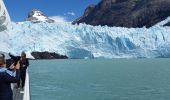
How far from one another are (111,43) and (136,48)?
508 cm

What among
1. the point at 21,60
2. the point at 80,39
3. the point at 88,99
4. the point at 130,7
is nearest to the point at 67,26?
the point at 80,39

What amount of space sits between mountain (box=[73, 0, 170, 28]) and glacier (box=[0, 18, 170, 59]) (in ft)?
204

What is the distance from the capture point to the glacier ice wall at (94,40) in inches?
2689

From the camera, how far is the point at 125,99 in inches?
717

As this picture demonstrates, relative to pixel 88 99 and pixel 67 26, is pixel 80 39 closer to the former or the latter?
pixel 67 26

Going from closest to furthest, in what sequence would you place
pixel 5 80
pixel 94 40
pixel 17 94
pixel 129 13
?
1. pixel 5 80
2. pixel 17 94
3. pixel 94 40
4. pixel 129 13

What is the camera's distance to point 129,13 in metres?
150

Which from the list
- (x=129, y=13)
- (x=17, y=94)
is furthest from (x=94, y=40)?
(x=129, y=13)

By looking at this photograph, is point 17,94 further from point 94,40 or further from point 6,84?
point 94,40

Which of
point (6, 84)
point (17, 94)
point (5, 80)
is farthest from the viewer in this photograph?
point (17, 94)

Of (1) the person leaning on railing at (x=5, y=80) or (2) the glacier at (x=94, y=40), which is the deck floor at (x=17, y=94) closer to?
(1) the person leaning on railing at (x=5, y=80)

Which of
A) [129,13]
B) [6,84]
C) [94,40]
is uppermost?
[129,13]

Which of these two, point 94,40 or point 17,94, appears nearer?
point 17,94

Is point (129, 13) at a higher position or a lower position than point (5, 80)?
higher
